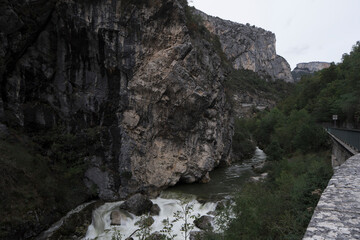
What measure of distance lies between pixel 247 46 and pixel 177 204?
108 m

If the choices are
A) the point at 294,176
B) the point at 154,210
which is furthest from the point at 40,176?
the point at 294,176

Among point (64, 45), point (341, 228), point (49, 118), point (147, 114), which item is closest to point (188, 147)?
point (147, 114)

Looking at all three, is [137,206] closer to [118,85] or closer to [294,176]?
[118,85]

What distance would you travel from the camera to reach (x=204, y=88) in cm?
2214

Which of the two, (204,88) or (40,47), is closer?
(40,47)

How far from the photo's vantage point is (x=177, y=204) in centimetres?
1681

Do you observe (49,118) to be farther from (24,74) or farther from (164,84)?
(164,84)

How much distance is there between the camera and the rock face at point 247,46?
10694cm

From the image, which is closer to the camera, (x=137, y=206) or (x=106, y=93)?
(x=137, y=206)

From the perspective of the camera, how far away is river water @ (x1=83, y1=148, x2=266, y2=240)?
13445mm

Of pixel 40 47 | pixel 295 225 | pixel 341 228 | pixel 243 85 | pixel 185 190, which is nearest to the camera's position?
pixel 341 228

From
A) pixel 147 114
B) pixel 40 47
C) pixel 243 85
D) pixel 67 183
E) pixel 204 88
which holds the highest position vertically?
pixel 243 85

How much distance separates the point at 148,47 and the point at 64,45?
23.3ft

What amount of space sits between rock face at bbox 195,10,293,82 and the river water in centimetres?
9134
